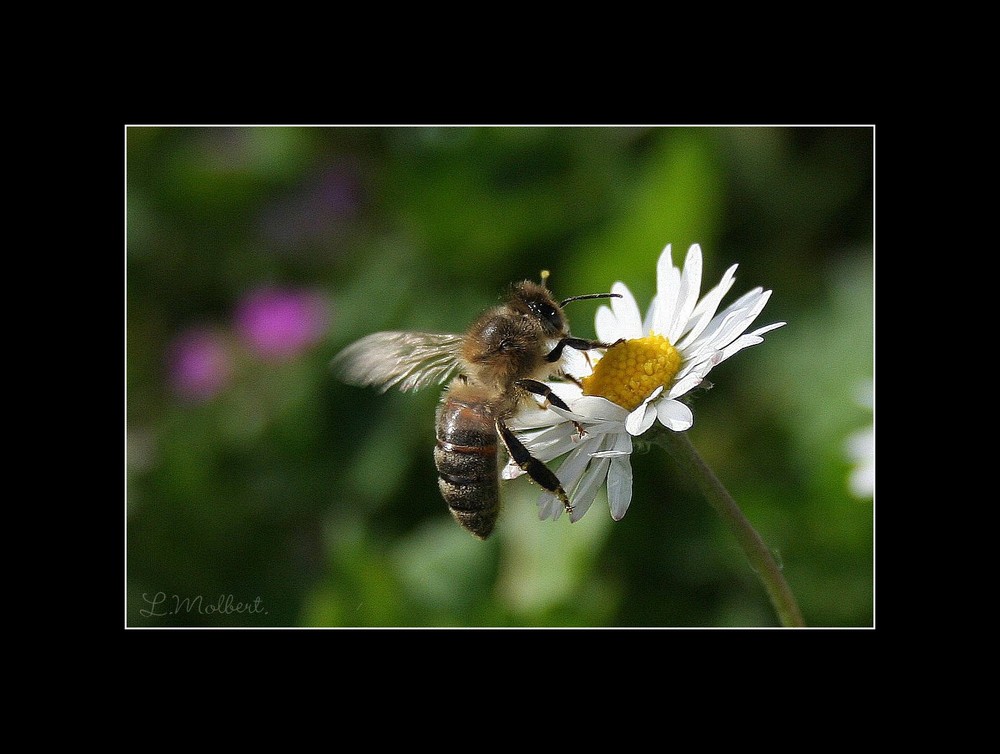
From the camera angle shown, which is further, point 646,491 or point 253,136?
point 253,136

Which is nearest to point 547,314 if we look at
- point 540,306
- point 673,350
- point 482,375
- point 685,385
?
point 540,306

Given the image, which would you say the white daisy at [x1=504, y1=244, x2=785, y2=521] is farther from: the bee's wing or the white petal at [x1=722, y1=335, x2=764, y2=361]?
the bee's wing

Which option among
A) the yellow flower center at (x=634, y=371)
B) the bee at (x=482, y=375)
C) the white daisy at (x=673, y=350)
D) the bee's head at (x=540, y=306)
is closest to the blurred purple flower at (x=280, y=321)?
the bee at (x=482, y=375)

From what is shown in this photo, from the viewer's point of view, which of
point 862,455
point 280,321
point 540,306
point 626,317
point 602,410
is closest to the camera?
point 602,410

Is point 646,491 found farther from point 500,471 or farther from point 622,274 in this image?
point 500,471

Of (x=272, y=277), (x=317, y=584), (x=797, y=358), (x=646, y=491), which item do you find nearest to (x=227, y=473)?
(x=317, y=584)

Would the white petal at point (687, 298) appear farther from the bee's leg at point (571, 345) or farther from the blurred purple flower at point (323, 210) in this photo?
the blurred purple flower at point (323, 210)

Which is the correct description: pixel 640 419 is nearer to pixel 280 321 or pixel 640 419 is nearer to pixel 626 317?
pixel 626 317
